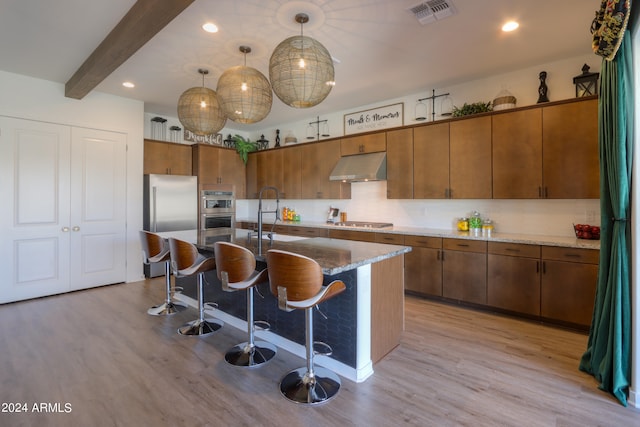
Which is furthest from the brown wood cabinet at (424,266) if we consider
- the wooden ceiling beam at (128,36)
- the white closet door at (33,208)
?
the white closet door at (33,208)

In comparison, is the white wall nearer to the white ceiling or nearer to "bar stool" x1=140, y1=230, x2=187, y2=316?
the white ceiling

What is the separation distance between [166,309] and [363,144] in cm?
360

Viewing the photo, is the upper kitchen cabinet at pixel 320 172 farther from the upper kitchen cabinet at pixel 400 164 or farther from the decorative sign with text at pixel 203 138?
the decorative sign with text at pixel 203 138

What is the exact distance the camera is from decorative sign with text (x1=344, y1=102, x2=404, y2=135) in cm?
501

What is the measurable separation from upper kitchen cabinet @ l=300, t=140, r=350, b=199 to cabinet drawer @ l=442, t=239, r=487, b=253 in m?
2.05

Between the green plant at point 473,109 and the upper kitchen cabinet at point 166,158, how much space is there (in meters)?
4.58

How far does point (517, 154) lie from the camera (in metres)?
3.71

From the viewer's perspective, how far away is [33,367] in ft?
8.28

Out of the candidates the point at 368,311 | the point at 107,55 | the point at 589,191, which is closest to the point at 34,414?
the point at 368,311

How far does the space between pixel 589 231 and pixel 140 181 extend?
19.8ft

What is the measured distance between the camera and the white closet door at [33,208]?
13.3ft

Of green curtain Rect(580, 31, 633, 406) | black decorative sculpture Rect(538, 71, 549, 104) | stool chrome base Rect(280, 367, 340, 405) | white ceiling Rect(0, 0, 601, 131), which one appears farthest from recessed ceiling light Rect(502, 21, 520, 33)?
stool chrome base Rect(280, 367, 340, 405)

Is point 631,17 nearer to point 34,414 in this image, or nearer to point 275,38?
point 275,38

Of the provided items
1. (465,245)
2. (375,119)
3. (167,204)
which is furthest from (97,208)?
(465,245)
